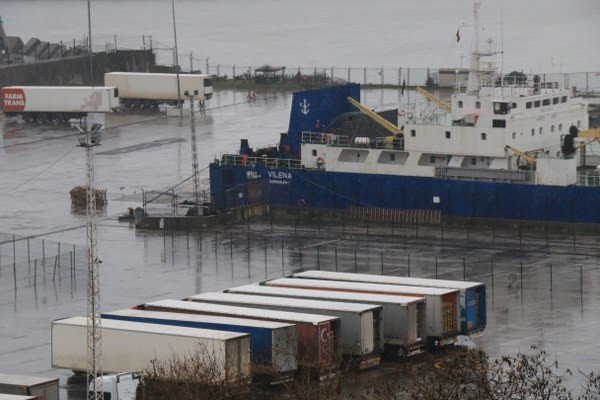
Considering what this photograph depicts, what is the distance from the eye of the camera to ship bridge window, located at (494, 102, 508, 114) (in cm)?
7206

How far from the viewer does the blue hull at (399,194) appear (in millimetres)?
68562

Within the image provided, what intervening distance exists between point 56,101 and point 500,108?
1765 inches

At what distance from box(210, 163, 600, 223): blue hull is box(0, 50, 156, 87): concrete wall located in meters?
50.5

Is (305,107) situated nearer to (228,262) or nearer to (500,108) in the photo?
(500,108)

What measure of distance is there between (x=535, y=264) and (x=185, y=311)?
17.6 m

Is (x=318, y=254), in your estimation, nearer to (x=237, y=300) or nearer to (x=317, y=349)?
(x=237, y=300)

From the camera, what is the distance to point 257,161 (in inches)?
3088

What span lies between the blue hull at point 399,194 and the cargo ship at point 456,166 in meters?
0.04

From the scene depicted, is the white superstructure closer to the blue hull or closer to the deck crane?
the deck crane


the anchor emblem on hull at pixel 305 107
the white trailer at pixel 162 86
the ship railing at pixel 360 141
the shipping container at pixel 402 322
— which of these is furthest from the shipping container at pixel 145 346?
the white trailer at pixel 162 86

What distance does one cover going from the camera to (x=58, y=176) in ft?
289

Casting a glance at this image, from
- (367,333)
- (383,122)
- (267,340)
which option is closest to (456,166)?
(383,122)

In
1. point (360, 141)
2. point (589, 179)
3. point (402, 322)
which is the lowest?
point (402, 322)

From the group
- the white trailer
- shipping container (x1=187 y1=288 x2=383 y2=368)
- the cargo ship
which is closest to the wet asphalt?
shipping container (x1=187 y1=288 x2=383 y2=368)
